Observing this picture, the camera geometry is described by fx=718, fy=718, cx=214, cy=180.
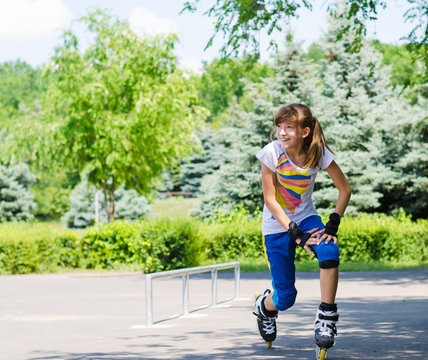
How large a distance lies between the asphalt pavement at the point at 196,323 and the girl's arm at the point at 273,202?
1058 millimetres

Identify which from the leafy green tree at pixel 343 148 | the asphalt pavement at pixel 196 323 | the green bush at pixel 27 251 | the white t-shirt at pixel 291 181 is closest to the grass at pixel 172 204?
the leafy green tree at pixel 343 148

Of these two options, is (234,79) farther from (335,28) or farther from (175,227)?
(335,28)

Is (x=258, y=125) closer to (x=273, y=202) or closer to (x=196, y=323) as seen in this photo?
(x=196, y=323)

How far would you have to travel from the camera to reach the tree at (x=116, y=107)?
26094 mm

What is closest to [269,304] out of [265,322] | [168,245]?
[265,322]

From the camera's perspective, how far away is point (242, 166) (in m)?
29.9

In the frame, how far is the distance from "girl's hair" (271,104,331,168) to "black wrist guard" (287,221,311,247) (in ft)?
1.46

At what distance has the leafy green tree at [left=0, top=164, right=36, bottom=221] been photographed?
50312mm

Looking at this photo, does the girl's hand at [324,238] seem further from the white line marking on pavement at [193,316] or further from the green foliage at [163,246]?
the green foliage at [163,246]

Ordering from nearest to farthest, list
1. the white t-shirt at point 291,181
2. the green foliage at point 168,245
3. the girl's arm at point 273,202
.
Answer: the girl's arm at point 273,202, the white t-shirt at point 291,181, the green foliage at point 168,245

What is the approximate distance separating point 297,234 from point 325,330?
67 cm

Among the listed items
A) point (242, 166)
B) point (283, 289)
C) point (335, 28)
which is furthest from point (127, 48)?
point (283, 289)

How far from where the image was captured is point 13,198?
51156mm

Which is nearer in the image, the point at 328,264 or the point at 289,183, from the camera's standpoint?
the point at 328,264
